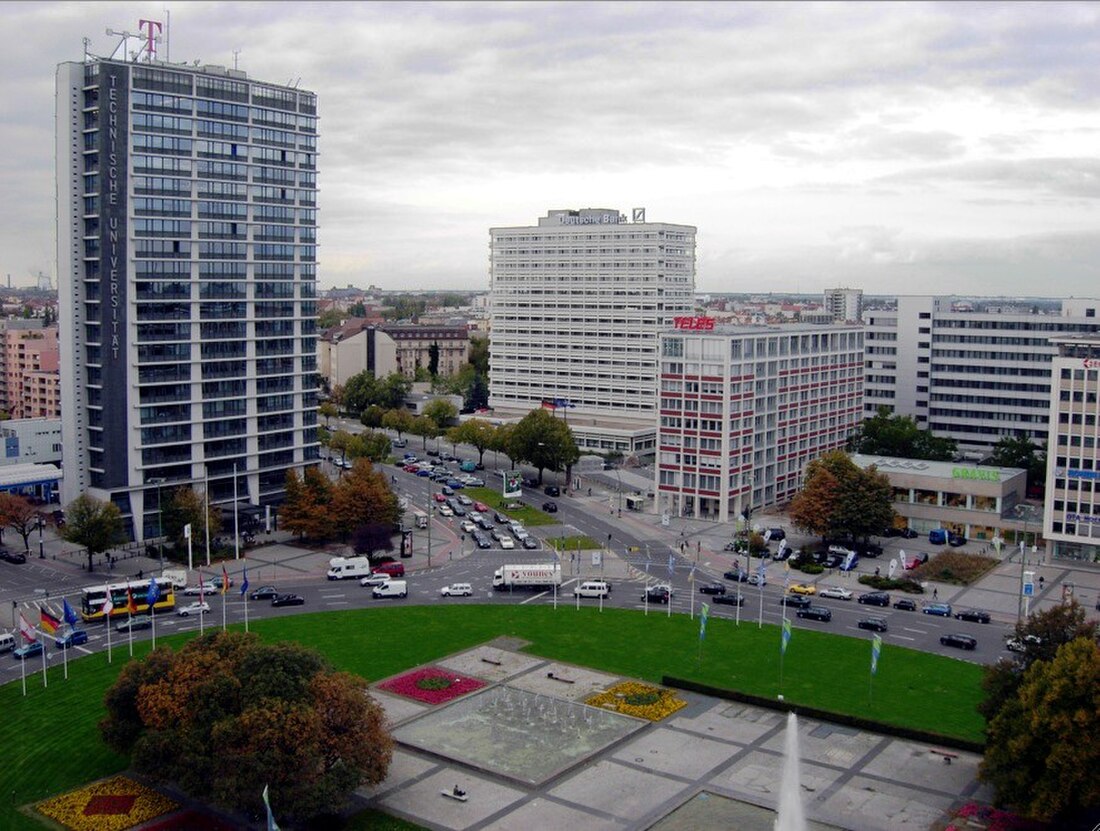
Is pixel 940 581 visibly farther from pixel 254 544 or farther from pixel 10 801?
pixel 10 801

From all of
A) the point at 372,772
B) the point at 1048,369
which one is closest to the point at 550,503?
the point at 1048,369

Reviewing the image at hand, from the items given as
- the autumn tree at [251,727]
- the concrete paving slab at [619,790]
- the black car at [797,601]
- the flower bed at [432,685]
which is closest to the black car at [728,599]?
the black car at [797,601]

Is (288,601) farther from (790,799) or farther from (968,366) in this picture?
(968,366)

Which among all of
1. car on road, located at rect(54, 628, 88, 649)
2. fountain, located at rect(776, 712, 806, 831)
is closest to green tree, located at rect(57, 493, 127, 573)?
car on road, located at rect(54, 628, 88, 649)

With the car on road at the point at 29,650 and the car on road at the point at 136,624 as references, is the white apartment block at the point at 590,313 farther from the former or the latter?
the car on road at the point at 29,650

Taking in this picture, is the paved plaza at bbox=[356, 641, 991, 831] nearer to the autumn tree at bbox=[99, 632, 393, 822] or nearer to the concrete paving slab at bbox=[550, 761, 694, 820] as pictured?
the concrete paving slab at bbox=[550, 761, 694, 820]

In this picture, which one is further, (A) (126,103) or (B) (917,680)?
(A) (126,103)
